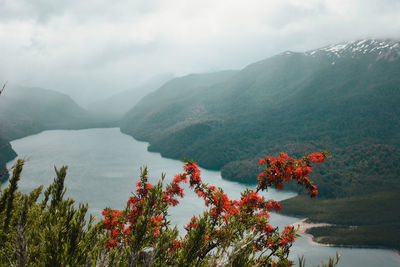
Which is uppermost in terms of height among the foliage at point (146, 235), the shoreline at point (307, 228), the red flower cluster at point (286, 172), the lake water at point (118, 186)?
the red flower cluster at point (286, 172)

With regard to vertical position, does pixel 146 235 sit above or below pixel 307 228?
above

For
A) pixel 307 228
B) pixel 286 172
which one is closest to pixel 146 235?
pixel 286 172

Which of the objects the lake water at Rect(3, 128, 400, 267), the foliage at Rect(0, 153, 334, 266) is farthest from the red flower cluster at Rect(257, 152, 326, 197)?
the lake water at Rect(3, 128, 400, 267)

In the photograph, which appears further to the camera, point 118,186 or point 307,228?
point 118,186

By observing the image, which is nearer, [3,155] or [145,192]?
[145,192]

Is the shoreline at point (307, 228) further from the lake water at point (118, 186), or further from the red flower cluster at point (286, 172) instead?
the red flower cluster at point (286, 172)

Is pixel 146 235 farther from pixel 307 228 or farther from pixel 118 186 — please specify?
pixel 118 186

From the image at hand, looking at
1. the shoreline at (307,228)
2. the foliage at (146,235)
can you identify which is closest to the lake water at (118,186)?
the shoreline at (307,228)

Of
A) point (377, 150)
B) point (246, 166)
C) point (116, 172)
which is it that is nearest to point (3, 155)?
point (116, 172)

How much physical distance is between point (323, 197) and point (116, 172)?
340 feet

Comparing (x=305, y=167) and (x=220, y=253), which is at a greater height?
(x=305, y=167)

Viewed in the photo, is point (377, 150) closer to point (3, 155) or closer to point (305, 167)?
point (305, 167)

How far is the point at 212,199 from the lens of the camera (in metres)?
9.29

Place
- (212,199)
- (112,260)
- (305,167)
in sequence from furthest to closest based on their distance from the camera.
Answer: (212,199) → (305,167) → (112,260)
